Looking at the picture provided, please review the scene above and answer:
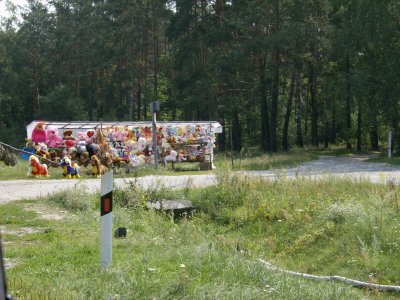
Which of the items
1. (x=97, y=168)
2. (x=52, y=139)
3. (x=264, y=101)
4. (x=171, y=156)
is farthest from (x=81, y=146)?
(x=264, y=101)

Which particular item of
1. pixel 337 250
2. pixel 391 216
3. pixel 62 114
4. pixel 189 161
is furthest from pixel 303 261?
pixel 62 114

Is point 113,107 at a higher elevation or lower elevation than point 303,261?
higher

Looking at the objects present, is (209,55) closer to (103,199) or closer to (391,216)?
(391,216)

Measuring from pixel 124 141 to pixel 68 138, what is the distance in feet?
8.28

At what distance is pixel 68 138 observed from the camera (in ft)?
77.9

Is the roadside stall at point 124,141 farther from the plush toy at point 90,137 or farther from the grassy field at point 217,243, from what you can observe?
the grassy field at point 217,243

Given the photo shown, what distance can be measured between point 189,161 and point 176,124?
6.70ft

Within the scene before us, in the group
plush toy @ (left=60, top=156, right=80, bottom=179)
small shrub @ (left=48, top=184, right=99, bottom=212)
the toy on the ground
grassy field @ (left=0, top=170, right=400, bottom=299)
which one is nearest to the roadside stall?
plush toy @ (left=60, top=156, right=80, bottom=179)

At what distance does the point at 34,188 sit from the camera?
14.6 m

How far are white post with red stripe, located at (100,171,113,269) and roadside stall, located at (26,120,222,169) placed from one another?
15.3m

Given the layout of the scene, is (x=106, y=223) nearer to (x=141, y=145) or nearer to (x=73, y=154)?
(x=73, y=154)

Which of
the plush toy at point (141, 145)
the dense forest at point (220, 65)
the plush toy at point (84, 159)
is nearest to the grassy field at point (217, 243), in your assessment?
the plush toy at point (84, 159)

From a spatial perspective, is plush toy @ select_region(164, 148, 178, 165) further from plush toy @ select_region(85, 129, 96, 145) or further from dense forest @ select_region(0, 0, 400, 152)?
dense forest @ select_region(0, 0, 400, 152)

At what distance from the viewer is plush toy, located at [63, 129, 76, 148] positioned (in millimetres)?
23578
